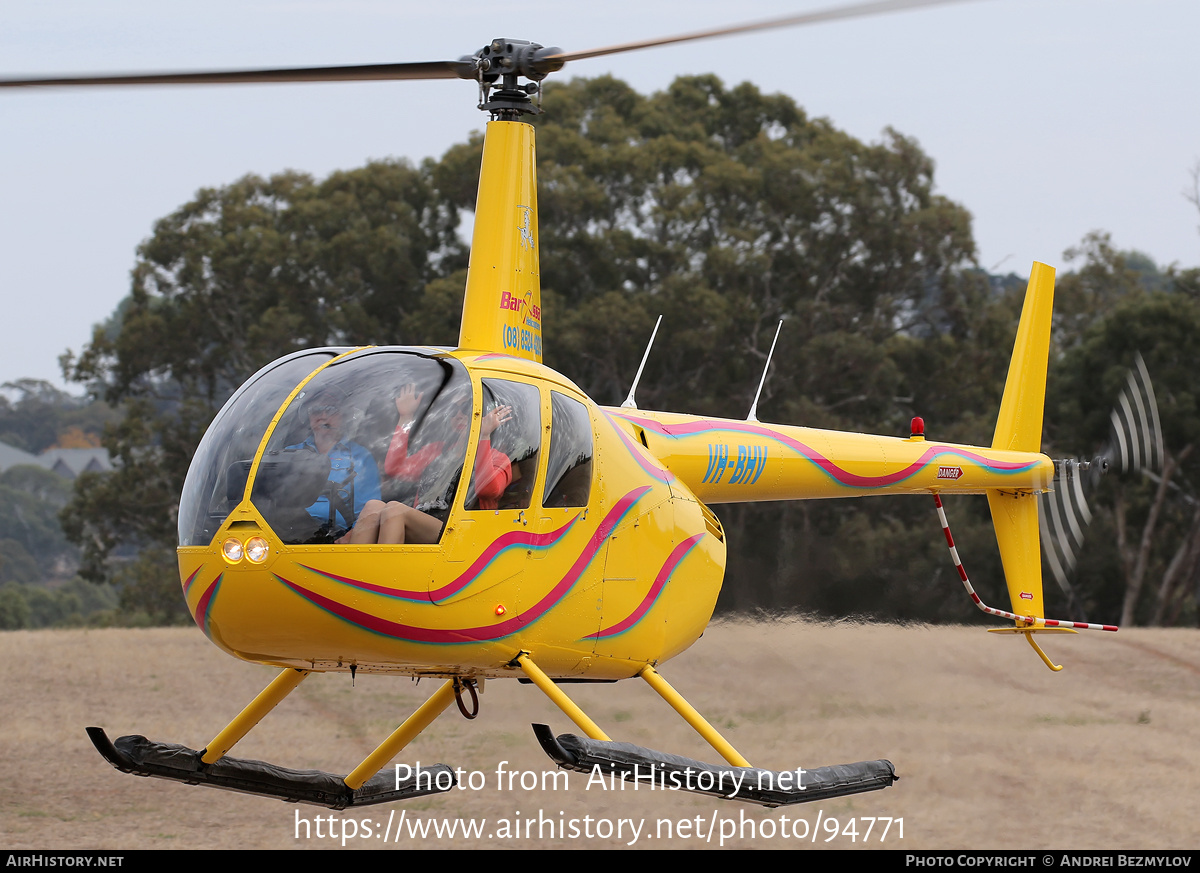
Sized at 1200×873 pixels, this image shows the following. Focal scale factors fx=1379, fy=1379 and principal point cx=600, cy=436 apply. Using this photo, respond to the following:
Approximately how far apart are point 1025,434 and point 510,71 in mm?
5439

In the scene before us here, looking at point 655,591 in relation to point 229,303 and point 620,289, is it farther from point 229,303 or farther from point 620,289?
point 229,303

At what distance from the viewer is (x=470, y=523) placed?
20.1ft

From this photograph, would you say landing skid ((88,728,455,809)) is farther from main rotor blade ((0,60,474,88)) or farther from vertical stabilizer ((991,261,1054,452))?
vertical stabilizer ((991,261,1054,452))

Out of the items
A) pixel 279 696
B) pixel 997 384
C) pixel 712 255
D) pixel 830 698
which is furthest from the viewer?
pixel 997 384

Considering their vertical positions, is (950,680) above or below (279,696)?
below

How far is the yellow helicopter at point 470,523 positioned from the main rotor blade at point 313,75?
0.01 meters

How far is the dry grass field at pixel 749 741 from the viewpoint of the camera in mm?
11852

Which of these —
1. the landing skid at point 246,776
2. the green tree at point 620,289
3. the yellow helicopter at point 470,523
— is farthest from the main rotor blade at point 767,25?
the green tree at point 620,289

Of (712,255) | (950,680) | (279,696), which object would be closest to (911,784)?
(950,680)

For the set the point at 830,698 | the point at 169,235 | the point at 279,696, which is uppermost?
the point at 169,235

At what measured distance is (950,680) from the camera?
1488 centimetres

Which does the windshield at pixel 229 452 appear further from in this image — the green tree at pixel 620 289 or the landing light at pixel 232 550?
the green tree at pixel 620 289

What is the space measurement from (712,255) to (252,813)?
20953 millimetres

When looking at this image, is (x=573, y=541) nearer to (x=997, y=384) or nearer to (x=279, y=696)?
(x=279, y=696)
